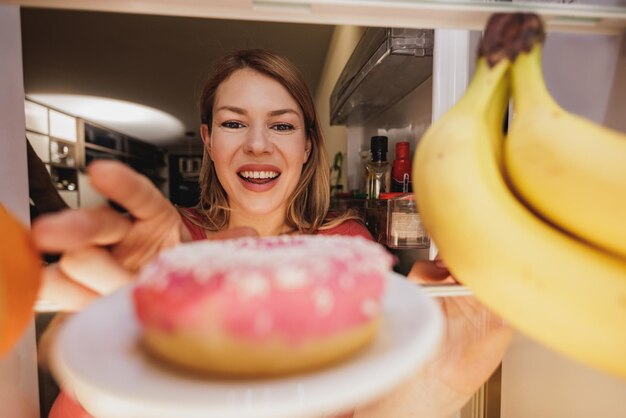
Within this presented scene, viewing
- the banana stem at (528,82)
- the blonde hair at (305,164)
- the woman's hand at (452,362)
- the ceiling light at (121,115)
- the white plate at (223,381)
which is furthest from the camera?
the ceiling light at (121,115)

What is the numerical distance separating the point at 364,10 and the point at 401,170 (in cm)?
28

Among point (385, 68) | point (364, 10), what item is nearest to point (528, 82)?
point (364, 10)

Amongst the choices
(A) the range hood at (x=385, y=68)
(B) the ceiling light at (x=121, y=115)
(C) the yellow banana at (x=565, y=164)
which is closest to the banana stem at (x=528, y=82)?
(C) the yellow banana at (x=565, y=164)

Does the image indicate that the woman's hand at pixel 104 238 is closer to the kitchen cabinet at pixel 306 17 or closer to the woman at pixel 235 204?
the woman at pixel 235 204

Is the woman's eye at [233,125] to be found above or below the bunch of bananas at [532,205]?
above

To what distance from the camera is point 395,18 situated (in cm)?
35

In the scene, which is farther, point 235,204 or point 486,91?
point 235,204

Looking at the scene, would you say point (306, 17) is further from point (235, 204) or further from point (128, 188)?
point (235, 204)

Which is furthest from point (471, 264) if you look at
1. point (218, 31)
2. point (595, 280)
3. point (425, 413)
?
point (218, 31)

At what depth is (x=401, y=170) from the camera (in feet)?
1.86

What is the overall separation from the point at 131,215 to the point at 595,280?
0.38 meters

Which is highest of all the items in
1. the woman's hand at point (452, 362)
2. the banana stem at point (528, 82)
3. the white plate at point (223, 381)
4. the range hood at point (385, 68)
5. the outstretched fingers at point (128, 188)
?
the range hood at point (385, 68)

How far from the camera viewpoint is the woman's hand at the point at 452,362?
41 centimetres

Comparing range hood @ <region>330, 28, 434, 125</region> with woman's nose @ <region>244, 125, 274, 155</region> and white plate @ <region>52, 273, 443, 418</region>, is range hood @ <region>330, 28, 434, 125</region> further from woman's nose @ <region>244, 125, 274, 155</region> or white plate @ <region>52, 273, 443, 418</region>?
white plate @ <region>52, 273, 443, 418</region>
